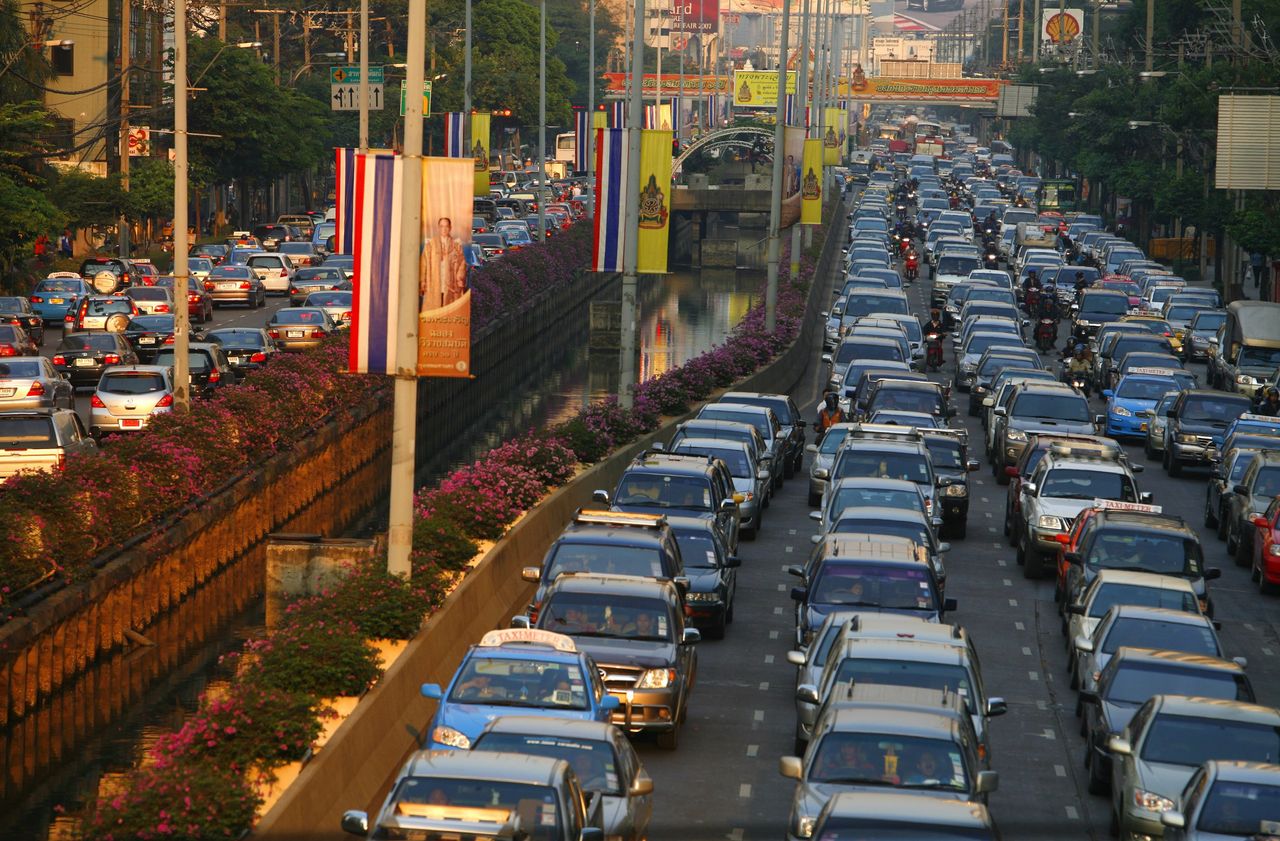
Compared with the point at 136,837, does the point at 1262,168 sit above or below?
above

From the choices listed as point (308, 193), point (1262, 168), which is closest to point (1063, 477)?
point (1262, 168)

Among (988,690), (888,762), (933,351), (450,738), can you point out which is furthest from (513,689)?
(933,351)

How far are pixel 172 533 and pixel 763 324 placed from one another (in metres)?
31.0

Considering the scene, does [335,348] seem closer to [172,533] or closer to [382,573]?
[172,533]

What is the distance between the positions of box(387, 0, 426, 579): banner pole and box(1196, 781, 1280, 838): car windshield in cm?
922

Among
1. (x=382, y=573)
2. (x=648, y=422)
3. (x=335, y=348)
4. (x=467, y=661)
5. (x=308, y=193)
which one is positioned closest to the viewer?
(x=467, y=661)

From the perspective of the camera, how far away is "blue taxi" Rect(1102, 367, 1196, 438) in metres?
47.7

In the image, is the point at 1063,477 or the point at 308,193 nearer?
the point at 1063,477

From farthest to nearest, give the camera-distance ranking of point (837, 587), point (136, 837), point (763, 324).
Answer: point (763, 324), point (837, 587), point (136, 837)

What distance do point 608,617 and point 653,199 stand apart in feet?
61.7

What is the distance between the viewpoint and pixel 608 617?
72.5 feet

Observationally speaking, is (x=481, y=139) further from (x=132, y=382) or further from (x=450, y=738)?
(x=450, y=738)

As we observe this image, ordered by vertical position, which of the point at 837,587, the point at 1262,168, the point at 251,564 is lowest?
the point at 251,564

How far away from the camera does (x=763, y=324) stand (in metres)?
61.3
